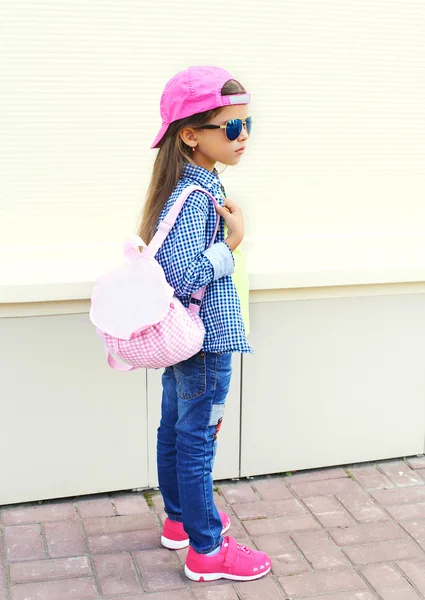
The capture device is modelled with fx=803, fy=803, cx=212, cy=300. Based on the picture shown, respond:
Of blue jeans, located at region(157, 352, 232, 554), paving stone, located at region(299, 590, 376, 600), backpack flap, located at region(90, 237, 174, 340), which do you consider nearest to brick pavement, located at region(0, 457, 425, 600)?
paving stone, located at region(299, 590, 376, 600)

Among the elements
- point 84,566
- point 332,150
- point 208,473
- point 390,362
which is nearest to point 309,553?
point 208,473

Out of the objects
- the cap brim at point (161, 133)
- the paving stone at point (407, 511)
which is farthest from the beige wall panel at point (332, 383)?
the cap brim at point (161, 133)

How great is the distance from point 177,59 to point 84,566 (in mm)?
2131

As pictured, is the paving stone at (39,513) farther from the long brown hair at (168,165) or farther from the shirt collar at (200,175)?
the shirt collar at (200,175)

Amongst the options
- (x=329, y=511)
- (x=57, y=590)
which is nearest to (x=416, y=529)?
(x=329, y=511)

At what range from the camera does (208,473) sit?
2820 mm

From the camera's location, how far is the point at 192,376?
2701 millimetres

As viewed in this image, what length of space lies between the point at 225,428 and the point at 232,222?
1305mm

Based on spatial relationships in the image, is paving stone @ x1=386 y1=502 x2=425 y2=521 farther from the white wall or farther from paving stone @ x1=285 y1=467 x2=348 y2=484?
the white wall

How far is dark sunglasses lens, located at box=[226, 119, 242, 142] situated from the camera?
8.49ft

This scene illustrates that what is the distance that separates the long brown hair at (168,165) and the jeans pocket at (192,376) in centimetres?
45

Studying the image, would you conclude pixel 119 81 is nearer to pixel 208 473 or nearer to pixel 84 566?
pixel 208 473

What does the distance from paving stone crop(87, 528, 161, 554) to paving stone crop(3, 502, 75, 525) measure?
0.24m

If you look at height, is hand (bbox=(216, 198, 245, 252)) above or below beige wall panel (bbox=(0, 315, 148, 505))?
above
